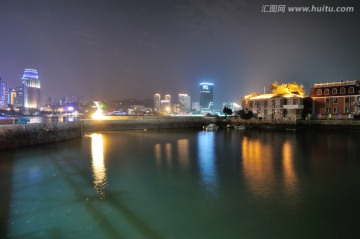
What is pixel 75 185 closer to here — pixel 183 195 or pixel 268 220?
pixel 183 195

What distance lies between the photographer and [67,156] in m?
28.0

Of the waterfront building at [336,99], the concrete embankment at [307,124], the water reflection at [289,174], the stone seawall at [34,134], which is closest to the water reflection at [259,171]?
the water reflection at [289,174]

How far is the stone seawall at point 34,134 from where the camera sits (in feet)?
96.8

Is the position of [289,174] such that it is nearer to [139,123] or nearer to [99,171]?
[99,171]

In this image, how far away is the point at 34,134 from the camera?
111 ft

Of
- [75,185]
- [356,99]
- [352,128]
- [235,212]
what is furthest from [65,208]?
[356,99]

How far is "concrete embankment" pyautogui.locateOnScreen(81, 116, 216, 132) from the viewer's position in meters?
60.7

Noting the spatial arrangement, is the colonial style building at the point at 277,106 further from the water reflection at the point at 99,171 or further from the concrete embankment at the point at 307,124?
the water reflection at the point at 99,171

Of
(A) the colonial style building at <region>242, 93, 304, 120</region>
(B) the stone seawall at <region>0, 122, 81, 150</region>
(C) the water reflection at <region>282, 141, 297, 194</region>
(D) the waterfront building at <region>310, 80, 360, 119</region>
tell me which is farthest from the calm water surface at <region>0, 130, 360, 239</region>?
(A) the colonial style building at <region>242, 93, 304, 120</region>

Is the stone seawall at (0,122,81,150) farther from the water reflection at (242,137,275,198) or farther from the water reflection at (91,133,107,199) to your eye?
the water reflection at (242,137,275,198)

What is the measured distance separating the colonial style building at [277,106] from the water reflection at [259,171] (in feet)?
148

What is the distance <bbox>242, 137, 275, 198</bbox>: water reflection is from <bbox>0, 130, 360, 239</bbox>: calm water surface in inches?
3.0

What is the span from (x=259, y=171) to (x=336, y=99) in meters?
58.0

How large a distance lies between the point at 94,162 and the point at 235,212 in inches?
657
